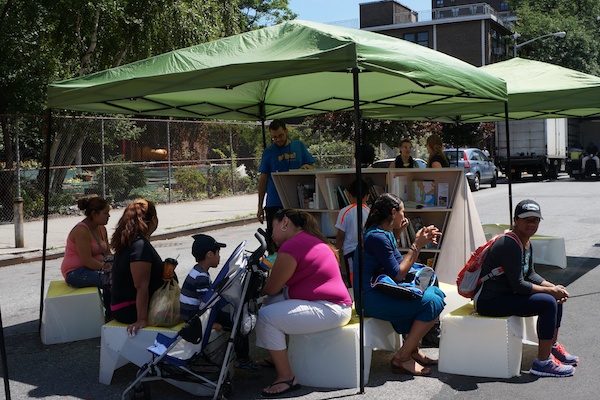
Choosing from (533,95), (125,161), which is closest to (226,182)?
(125,161)

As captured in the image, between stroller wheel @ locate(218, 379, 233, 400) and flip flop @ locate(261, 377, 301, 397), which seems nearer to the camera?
stroller wheel @ locate(218, 379, 233, 400)

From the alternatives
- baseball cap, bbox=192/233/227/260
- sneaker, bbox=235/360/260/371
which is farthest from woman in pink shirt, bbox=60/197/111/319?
sneaker, bbox=235/360/260/371

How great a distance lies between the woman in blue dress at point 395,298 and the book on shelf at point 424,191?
108 inches

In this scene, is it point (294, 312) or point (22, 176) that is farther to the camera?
point (22, 176)

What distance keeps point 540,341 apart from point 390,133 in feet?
73.9

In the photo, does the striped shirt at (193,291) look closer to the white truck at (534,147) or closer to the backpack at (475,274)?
the backpack at (475,274)

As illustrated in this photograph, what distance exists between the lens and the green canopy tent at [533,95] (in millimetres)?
10031

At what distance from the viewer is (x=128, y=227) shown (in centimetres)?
568

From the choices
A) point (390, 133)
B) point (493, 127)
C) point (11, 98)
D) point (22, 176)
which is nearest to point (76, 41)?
point (11, 98)

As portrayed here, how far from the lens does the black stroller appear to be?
4.95 m

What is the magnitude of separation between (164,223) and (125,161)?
7354 mm

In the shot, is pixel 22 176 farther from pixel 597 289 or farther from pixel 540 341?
pixel 540 341

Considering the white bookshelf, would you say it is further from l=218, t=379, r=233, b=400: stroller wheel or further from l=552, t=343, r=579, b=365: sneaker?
l=218, t=379, r=233, b=400: stroller wheel

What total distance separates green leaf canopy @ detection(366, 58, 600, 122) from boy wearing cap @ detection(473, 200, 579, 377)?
5.19 metres
